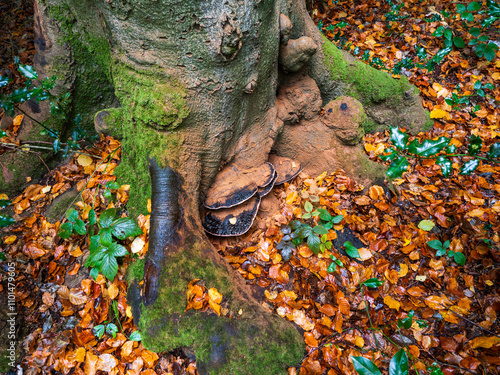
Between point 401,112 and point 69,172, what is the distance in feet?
14.4

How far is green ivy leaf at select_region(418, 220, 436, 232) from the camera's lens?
103 inches

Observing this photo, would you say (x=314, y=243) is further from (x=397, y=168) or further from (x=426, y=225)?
(x=426, y=225)

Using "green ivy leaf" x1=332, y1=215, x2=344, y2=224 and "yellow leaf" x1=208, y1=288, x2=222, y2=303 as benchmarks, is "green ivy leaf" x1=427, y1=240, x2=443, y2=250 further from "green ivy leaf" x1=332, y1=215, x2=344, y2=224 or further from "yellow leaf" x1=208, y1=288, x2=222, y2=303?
"yellow leaf" x1=208, y1=288, x2=222, y2=303

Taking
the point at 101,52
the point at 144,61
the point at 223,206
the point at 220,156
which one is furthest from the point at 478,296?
the point at 101,52

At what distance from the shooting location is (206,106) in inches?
90.9

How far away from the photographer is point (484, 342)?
1944 mm

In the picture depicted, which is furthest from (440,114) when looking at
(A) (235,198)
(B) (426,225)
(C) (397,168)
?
(A) (235,198)

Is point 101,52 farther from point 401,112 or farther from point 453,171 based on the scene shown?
point 453,171

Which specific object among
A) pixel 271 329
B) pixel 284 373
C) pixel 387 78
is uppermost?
pixel 387 78

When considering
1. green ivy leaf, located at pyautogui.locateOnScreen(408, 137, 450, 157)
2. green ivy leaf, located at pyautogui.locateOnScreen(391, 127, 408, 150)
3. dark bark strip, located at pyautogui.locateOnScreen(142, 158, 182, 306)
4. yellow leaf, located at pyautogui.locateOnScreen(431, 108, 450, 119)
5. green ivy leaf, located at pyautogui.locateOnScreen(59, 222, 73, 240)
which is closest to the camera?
green ivy leaf, located at pyautogui.locateOnScreen(408, 137, 450, 157)

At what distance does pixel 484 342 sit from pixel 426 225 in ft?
3.29

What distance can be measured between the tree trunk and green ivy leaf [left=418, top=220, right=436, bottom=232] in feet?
2.31

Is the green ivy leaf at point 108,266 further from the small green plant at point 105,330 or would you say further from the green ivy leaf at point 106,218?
the small green plant at point 105,330

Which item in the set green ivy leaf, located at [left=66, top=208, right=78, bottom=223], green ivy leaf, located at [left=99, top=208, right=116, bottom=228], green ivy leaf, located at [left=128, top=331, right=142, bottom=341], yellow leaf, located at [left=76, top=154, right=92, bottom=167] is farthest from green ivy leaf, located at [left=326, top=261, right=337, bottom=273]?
yellow leaf, located at [left=76, top=154, right=92, bottom=167]
